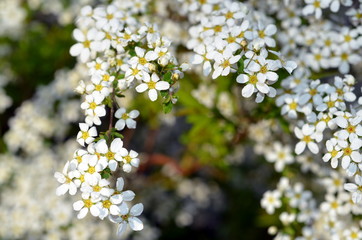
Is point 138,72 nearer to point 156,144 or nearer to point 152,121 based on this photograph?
point 152,121

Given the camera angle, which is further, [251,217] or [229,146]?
[251,217]

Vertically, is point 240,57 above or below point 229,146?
above

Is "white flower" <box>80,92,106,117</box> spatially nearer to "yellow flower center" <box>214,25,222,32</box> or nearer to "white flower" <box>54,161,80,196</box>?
"white flower" <box>54,161,80,196</box>

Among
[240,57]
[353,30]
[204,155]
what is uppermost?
[240,57]

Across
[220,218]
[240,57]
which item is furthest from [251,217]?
[240,57]

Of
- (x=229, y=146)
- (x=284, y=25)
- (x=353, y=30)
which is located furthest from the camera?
(x=229, y=146)

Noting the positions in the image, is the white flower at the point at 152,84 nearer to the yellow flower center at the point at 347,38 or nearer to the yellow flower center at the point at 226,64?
the yellow flower center at the point at 226,64

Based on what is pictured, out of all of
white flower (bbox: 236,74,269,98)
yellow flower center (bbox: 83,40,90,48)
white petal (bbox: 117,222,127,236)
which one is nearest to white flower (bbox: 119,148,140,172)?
white petal (bbox: 117,222,127,236)

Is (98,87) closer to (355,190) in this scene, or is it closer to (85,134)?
(85,134)
